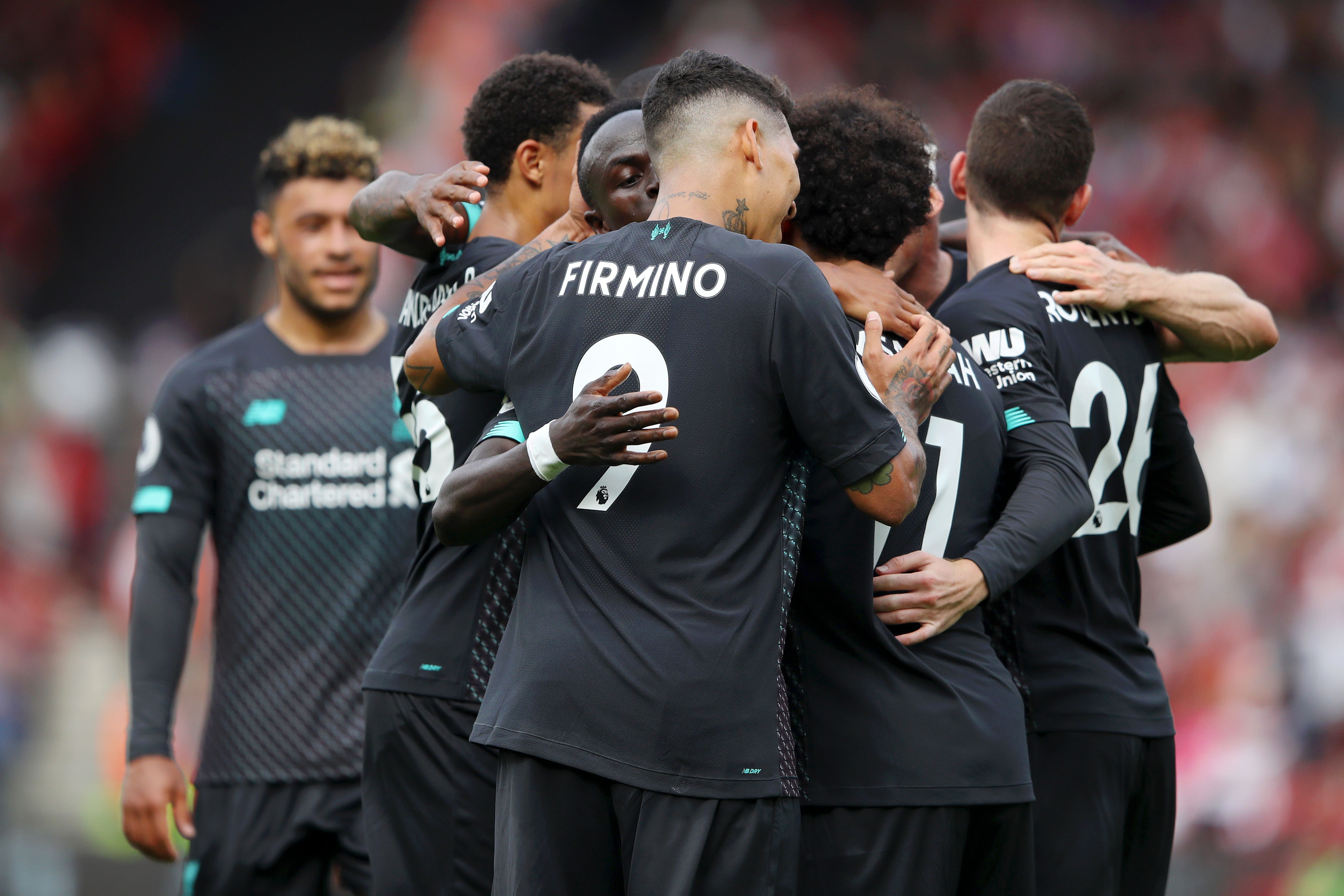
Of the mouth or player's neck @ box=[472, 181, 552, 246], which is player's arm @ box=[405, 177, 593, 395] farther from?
the mouth

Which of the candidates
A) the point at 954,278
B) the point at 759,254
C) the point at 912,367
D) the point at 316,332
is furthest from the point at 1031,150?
the point at 316,332

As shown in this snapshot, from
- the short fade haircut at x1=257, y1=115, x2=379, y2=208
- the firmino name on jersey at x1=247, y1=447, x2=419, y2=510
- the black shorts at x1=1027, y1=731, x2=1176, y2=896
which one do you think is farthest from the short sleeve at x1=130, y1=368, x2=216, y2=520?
the black shorts at x1=1027, y1=731, x2=1176, y2=896

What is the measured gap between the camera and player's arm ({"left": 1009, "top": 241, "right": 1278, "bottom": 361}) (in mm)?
3568

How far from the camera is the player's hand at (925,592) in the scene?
292 centimetres

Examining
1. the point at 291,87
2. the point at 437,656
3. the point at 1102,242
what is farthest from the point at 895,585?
the point at 291,87

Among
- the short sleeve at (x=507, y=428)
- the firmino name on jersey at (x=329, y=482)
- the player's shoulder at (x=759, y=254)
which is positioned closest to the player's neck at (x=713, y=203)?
the player's shoulder at (x=759, y=254)

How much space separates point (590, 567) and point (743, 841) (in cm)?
59

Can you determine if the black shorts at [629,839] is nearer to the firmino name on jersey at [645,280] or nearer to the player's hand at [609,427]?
the player's hand at [609,427]

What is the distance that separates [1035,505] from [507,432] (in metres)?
1.19

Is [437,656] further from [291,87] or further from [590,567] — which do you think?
[291,87]

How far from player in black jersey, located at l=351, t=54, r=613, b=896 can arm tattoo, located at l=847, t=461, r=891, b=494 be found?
1.00 m

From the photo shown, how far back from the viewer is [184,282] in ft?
44.2

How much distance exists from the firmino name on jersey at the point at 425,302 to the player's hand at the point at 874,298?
91 centimetres

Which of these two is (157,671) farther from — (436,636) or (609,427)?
(609,427)
